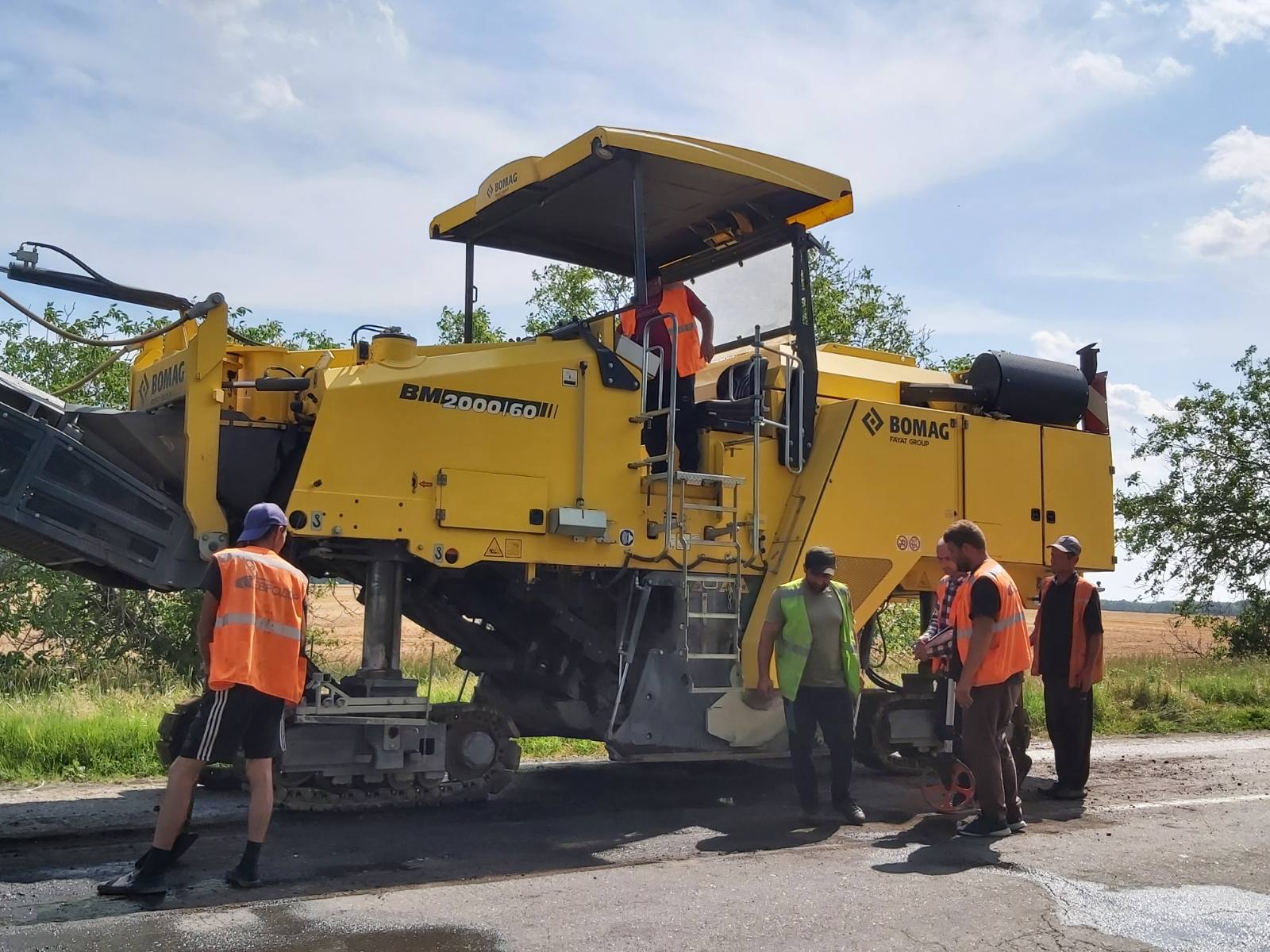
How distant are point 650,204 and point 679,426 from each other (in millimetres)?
1457

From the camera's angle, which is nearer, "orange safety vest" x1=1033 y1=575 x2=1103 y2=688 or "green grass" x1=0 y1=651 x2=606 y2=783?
"green grass" x1=0 y1=651 x2=606 y2=783

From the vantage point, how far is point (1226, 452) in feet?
73.8

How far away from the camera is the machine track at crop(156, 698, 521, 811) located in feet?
20.3

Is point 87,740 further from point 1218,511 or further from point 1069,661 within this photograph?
point 1218,511

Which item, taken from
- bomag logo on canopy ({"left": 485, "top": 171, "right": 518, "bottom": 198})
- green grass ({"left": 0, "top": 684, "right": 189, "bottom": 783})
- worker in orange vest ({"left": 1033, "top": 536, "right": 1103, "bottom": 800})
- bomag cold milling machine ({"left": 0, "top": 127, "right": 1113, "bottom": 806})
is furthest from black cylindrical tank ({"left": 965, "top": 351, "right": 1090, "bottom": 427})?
green grass ({"left": 0, "top": 684, "right": 189, "bottom": 783})

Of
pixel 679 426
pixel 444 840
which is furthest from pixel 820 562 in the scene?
pixel 444 840

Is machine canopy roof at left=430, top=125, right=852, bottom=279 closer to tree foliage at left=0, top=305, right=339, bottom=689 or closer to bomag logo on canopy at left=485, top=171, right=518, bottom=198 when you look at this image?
bomag logo on canopy at left=485, top=171, right=518, bottom=198

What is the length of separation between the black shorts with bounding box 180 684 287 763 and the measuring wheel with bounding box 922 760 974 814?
12.2 ft

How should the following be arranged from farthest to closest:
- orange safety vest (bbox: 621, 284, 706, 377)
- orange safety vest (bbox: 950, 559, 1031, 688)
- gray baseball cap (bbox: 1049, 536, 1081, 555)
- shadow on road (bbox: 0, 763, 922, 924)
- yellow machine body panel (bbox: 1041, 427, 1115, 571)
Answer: yellow machine body panel (bbox: 1041, 427, 1115, 571) → gray baseball cap (bbox: 1049, 536, 1081, 555) → orange safety vest (bbox: 621, 284, 706, 377) → orange safety vest (bbox: 950, 559, 1031, 688) → shadow on road (bbox: 0, 763, 922, 924)

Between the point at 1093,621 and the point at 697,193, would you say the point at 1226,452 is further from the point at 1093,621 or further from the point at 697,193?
the point at 697,193

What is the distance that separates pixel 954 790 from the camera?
6.78 metres

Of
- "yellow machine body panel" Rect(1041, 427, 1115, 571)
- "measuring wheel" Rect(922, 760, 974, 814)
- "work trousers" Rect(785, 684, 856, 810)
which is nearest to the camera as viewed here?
"work trousers" Rect(785, 684, 856, 810)

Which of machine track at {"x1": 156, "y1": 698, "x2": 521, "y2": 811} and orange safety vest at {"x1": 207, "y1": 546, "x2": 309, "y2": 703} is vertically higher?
Result: orange safety vest at {"x1": 207, "y1": 546, "x2": 309, "y2": 703}

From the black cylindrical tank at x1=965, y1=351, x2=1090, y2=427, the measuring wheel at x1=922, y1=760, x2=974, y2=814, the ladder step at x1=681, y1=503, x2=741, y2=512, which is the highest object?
the black cylindrical tank at x1=965, y1=351, x2=1090, y2=427
